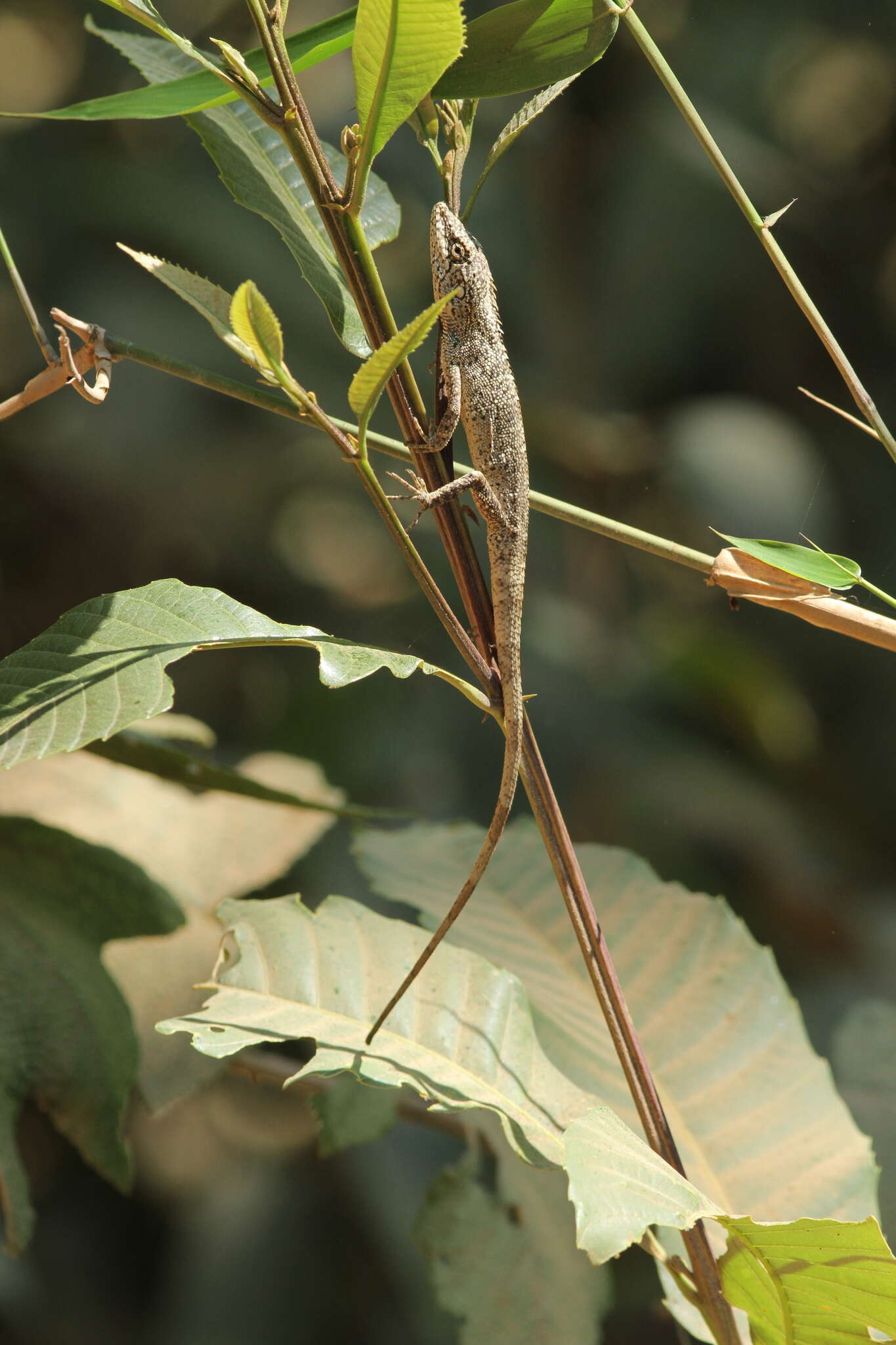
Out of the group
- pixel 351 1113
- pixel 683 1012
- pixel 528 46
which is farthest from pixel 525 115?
pixel 351 1113

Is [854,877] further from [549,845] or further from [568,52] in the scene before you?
[568,52]

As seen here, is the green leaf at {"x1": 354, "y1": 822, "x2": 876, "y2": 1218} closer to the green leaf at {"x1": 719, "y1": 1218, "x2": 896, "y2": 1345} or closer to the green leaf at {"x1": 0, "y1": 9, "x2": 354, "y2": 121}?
the green leaf at {"x1": 719, "y1": 1218, "x2": 896, "y2": 1345}

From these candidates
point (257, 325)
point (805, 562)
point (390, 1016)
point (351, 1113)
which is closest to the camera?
point (257, 325)

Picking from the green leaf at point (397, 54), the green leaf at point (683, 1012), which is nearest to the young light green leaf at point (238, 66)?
the green leaf at point (397, 54)

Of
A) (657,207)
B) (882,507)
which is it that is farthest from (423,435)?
(657,207)

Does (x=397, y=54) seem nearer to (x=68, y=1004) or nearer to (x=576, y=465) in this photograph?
(x=68, y=1004)

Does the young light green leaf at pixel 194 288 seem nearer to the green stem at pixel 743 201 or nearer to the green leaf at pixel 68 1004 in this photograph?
the green stem at pixel 743 201
